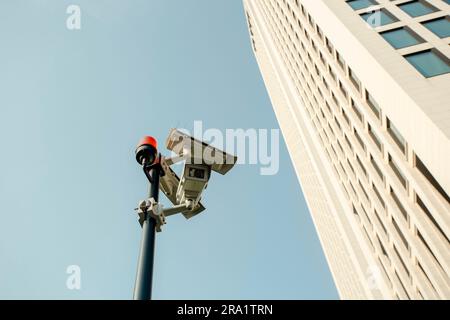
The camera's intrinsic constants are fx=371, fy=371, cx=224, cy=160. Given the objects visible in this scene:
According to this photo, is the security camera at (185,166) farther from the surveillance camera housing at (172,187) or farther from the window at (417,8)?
the window at (417,8)

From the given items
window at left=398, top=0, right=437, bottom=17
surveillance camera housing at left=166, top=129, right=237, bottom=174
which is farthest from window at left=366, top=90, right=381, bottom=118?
surveillance camera housing at left=166, top=129, right=237, bottom=174

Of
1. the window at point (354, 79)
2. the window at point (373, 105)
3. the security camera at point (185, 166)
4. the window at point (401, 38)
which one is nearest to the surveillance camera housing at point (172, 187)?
the security camera at point (185, 166)

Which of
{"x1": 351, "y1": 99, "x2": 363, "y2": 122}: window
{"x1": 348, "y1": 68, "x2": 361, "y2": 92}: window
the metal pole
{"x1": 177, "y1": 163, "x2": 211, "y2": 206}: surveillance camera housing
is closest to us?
the metal pole

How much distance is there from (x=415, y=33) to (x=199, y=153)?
16894 mm

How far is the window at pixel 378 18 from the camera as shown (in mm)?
19439

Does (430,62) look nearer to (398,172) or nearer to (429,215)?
(398,172)

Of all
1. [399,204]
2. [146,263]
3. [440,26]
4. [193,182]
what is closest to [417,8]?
[440,26]

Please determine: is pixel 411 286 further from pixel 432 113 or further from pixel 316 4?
pixel 316 4

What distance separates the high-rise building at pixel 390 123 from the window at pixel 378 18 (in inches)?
2.0

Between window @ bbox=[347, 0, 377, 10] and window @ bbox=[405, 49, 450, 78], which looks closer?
window @ bbox=[405, 49, 450, 78]

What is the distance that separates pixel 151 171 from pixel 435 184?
49.1 ft

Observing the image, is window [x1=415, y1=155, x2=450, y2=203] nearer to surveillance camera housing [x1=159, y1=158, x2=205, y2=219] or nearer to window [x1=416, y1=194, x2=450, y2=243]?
window [x1=416, y1=194, x2=450, y2=243]

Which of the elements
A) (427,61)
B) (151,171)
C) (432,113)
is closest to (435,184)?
(432,113)

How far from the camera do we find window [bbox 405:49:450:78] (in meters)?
15.7
